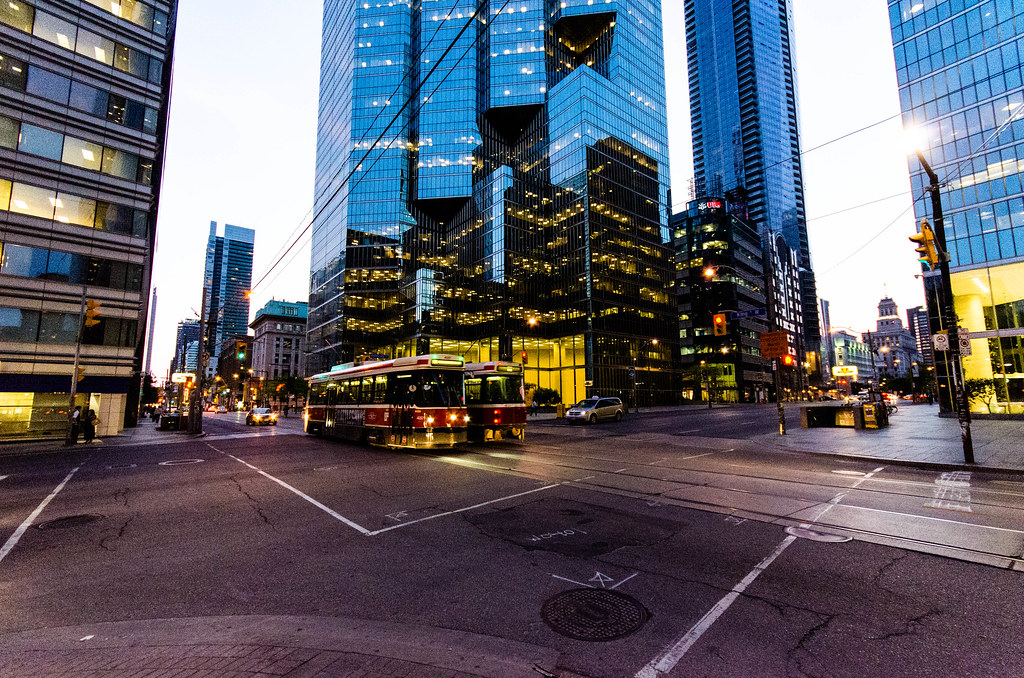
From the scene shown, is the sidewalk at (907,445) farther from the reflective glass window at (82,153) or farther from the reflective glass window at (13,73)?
the reflective glass window at (13,73)

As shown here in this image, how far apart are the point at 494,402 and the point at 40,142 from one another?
31980 mm

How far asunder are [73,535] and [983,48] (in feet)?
189

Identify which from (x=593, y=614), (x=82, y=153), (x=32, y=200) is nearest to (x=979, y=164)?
(x=593, y=614)

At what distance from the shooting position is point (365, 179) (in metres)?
87.3

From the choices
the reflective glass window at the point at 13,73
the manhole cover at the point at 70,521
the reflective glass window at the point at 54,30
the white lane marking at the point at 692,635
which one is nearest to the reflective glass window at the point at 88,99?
the reflective glass window at the point at 13,73

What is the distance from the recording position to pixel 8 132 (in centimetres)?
2586

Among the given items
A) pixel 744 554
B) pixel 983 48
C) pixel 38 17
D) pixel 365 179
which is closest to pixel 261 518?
pixel 744 554

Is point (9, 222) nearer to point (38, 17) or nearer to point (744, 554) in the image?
point (38, 17)

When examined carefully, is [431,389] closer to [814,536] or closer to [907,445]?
[814,536]

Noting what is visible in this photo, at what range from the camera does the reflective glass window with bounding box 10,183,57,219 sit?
85.4 feet

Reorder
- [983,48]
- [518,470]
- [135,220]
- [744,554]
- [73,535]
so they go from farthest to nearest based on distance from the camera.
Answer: [983,48], [135,220], [518,470], [73,535], [744,554]

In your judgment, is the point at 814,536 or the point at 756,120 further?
the point at 756,120

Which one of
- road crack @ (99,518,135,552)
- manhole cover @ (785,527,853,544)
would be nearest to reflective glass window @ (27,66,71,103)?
road crack @ (99,518,135,552)

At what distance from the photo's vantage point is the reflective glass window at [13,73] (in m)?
25.9
